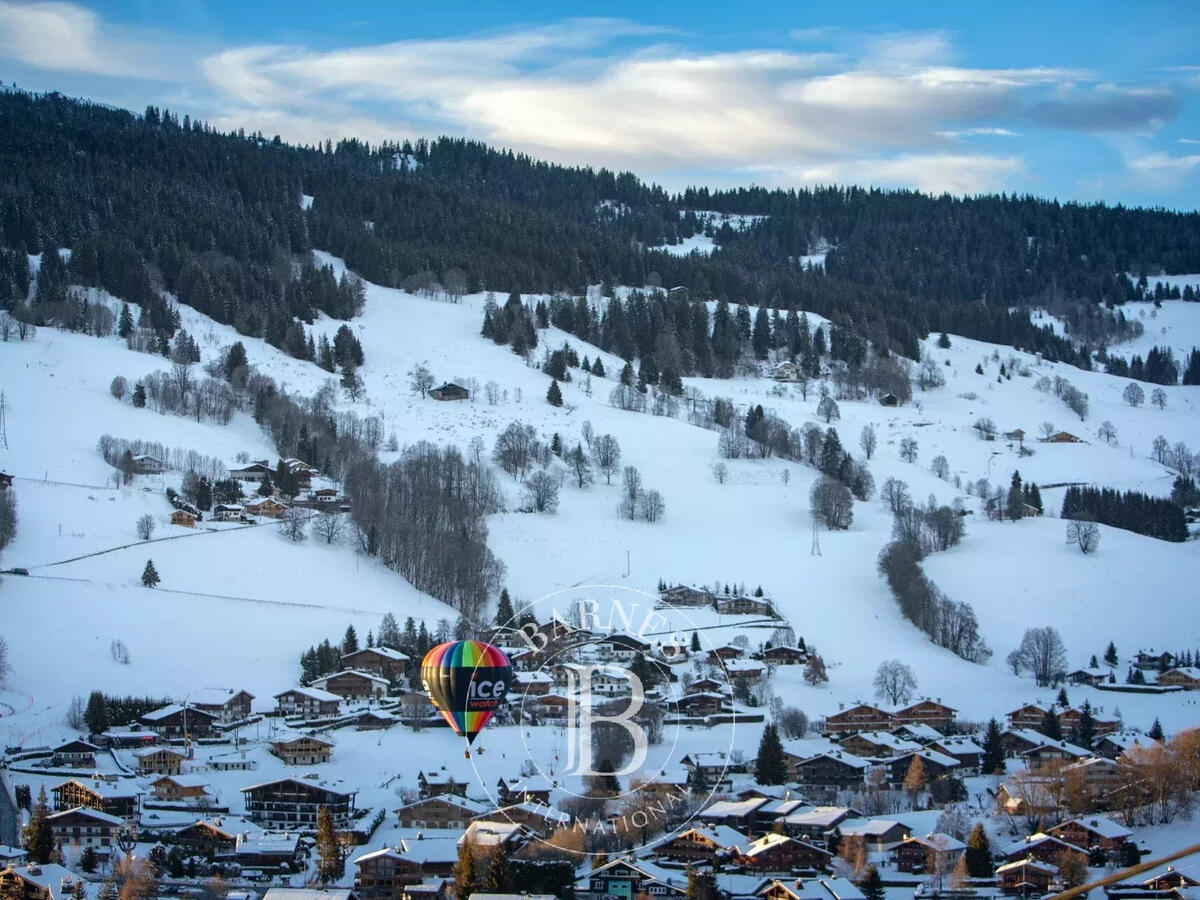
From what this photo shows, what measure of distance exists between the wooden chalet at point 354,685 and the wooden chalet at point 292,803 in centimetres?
942

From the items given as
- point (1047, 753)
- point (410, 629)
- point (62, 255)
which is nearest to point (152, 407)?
point (62, 255)

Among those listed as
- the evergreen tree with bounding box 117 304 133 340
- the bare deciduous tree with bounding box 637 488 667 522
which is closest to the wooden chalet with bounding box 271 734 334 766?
the bare deciduous tree with bounding box 637 488 667 522

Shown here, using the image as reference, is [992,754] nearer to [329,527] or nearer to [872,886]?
[872,886]

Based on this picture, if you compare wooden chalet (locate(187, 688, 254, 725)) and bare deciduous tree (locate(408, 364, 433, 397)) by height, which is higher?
bare deciduous tree (locate(408, 364, 433, 397))

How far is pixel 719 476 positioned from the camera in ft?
240

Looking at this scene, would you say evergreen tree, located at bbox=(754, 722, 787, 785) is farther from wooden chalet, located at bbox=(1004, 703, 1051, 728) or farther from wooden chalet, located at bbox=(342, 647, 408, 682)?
wooden chalet, located at bbox=(342, 647, 408, 682)

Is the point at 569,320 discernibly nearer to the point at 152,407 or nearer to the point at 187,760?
the point at 152,407

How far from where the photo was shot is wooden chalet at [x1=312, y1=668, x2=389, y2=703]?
1873 inches

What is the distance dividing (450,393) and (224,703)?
3848 centimetres

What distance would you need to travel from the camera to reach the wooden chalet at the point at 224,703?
44.6m

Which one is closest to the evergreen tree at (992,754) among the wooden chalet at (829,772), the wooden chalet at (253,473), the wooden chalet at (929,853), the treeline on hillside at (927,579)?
the wooden chalet at (829,772)

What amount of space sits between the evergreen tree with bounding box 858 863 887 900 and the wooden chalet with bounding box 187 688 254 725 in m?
19.0

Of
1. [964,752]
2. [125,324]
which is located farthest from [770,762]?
[125,324]

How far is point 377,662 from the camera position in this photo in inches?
1957
